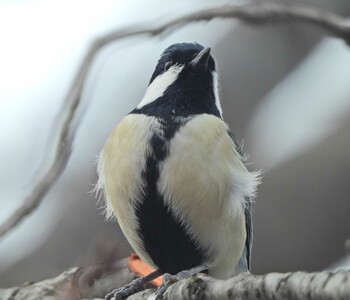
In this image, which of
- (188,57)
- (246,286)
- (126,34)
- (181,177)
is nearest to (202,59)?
(188,57)

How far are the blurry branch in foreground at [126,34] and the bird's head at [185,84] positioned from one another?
0.33 meters

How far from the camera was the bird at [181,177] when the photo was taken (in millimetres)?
1431

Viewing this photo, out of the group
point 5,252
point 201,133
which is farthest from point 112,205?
point 5,252

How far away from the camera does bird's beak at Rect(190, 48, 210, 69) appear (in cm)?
151

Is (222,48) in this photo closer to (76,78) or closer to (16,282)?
(16,282)

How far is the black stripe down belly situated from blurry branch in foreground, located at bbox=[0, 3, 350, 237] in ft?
0.96

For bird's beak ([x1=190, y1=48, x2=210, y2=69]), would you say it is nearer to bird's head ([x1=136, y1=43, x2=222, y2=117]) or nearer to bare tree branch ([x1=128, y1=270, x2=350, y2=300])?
bird's head ([x1=136, y1=43, x2=222, y2=117])

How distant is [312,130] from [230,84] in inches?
→ 8.1

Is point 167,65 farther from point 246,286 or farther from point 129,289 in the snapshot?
point 246,286

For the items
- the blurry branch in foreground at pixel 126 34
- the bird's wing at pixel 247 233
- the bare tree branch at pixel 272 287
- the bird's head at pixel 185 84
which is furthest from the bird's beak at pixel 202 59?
the bare tree branch at pixel 272 287

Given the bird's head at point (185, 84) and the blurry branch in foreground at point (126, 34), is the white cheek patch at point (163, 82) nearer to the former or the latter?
the bird's head at point (185, 84)

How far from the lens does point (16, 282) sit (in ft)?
6.05

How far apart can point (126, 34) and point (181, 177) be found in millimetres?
338

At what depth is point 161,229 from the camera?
1513 mm
